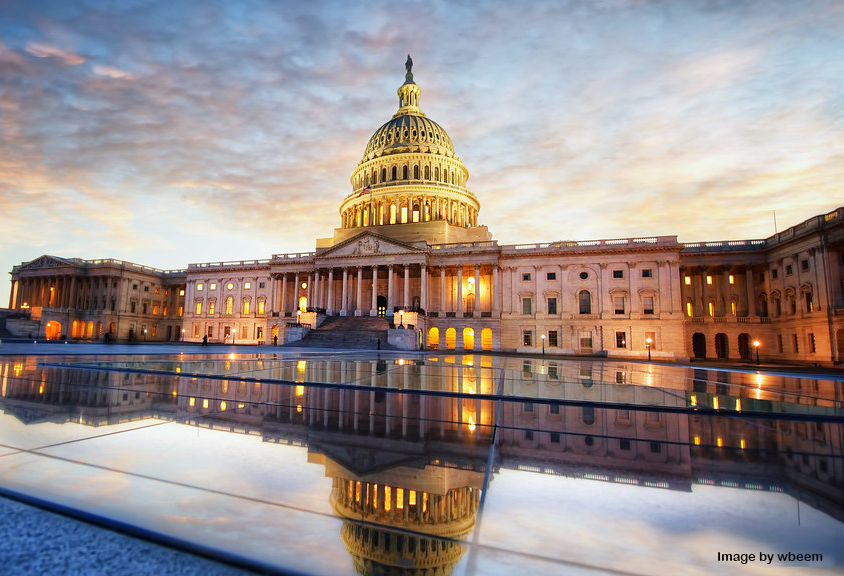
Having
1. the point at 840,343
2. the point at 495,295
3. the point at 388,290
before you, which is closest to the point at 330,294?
the point at 388,290

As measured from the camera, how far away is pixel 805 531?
2.56 metres

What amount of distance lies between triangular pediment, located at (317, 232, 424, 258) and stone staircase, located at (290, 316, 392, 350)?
1183cm

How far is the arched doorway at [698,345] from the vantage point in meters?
62.4

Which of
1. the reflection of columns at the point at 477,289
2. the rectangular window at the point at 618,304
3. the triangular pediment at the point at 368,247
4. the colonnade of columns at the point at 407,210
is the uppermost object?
the colonnade of columns at the point at 407,210

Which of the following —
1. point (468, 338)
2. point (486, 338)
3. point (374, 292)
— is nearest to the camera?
point (486, 338)

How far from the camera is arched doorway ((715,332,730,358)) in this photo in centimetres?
6062

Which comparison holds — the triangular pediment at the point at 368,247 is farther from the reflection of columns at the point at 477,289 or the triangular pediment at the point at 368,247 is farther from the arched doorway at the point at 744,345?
the arched doorway at the point at 744,345

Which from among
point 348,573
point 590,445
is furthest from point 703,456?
point 348,573

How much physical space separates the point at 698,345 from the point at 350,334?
5050 centimetres

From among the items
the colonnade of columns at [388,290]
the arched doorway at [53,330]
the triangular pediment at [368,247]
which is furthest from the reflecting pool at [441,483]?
the arched doorway at [53,330]

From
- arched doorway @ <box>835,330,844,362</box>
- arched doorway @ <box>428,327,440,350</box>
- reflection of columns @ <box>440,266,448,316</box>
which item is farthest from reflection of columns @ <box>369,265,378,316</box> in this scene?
arched doorway @ <box>835,330,844,362</box>

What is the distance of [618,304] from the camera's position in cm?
5831

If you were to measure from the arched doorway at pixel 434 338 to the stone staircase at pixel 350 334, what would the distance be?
33.3 ft

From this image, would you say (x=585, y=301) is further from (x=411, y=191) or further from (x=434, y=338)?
(x=411, y=191)
